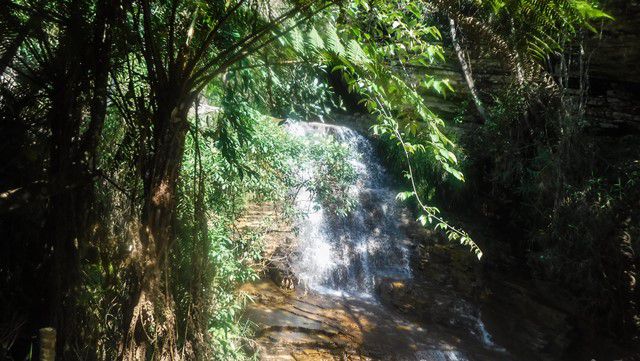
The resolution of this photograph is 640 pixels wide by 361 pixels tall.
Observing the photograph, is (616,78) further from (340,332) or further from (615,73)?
(340,332)

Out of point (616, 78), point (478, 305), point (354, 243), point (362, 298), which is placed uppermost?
point (616, 78)

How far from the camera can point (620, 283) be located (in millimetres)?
5777

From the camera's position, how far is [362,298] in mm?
6957

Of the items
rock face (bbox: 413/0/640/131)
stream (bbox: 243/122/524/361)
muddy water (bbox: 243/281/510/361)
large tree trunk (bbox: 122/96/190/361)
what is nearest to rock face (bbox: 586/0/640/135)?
rock face (bbox: 413/0/640/131)

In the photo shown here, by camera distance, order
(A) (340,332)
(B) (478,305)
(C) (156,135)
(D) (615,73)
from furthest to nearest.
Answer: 1. (D) (615,73)
2. (B) (478,305)
3. (A) (340,332)
4. (C) (156,135)

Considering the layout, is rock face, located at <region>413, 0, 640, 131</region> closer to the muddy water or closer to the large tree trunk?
the muddy water

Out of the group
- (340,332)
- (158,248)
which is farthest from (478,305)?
(158,248)

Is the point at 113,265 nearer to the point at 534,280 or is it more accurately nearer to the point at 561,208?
the point at 561,208

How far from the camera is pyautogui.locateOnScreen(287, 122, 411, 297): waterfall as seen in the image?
7.24 m

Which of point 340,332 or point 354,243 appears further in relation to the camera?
point 354,243

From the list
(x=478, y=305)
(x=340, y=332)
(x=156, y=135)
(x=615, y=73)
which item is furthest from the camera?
(x=615, y=73)

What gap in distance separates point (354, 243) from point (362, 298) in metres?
1.26

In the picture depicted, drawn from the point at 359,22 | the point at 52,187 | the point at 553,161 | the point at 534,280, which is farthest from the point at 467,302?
the point at 52,187

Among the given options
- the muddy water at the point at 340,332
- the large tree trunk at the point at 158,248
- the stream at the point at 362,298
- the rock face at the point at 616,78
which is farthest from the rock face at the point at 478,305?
the large tree trunk at the point at 158,248
